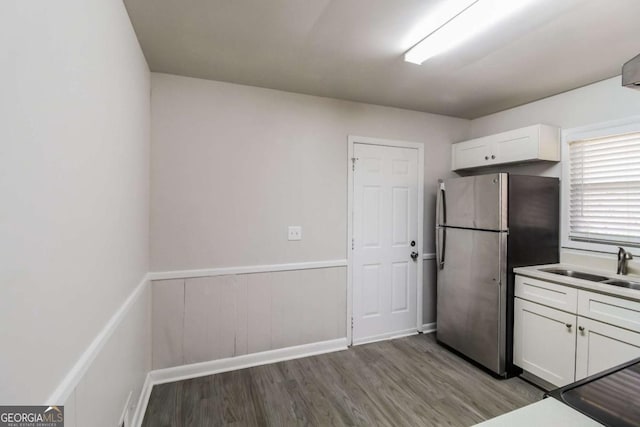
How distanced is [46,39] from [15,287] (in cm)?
64

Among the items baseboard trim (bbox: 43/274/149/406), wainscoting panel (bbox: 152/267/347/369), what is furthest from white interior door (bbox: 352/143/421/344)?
baseboard trim (bbox: 43/274/149/406)

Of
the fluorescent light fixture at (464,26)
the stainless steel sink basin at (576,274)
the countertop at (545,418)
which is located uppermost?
the fluorescent light fixture at (464,26)

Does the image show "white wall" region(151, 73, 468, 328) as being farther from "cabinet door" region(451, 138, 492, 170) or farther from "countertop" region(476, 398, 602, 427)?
"countertop" region(476, 398, 602, 427)

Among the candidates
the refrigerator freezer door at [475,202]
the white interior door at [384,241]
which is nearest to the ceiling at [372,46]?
the white interior door at [384,241]

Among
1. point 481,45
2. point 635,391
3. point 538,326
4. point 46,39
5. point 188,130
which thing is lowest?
point 538,326

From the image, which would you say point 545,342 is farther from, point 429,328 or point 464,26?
point 464,26

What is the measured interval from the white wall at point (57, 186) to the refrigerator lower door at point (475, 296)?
9.05ft

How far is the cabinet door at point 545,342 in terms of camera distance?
2.17 m

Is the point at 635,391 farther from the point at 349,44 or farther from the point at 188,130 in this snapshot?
the point at 188,130

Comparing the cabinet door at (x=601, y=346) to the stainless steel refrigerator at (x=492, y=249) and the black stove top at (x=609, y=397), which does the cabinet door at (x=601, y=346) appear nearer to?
the stainless steel refrigerator at (x=492, y=249)

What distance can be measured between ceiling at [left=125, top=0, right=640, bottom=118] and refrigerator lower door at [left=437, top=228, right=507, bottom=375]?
1.38 metres

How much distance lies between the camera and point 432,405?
2127 millimetres

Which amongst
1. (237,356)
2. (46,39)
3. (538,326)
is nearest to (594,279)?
(538,326)

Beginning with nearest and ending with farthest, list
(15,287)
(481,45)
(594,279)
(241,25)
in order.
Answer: (15,287) → (241,25) → (481,45) → (594,279)
